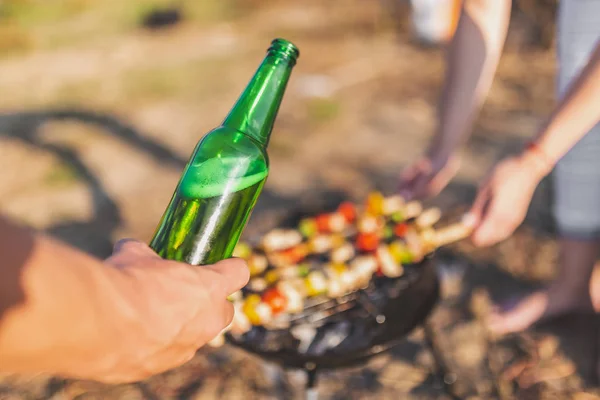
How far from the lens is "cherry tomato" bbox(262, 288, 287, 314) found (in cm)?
185

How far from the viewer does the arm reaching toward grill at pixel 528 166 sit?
185 centimetres

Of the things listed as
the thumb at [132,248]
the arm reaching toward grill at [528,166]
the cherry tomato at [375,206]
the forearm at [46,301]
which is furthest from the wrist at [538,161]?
the forearm at [46,301]

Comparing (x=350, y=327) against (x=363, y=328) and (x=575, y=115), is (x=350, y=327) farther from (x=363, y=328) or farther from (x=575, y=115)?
(x=575, y=115)

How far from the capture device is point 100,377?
1036 millimetres

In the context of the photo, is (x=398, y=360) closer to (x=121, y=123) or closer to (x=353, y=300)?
(x=353, y=300)

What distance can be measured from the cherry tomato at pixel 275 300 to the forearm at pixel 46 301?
92 centimetres

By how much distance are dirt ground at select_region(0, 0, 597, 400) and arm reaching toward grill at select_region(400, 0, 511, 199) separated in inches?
25.8

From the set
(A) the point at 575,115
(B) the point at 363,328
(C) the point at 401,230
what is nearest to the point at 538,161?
(A) the point at 575,115

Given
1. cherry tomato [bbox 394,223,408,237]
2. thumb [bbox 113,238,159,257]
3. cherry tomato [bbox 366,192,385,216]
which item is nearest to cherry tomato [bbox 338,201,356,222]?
cherry tomato [bbox 366,192,385,216]

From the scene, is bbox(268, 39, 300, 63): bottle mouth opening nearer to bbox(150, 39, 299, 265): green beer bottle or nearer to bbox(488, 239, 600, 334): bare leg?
bbox(150, 39, 299, 265): green beer bottle

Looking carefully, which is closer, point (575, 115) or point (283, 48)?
point (283, 48)

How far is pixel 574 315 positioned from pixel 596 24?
155 centimetres

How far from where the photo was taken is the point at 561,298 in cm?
288

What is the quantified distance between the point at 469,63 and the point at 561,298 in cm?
135
